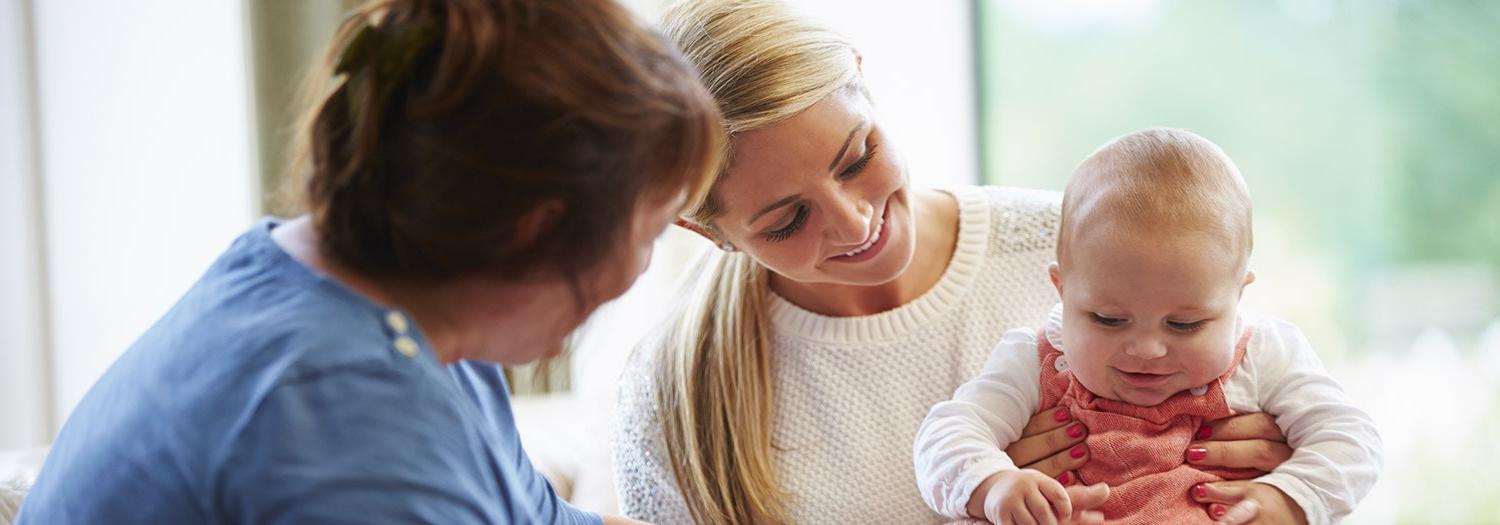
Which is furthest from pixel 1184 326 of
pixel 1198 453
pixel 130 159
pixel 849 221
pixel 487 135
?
pixel 130 159

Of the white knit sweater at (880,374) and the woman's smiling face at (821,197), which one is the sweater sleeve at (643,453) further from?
the woman's smiling face at (821,197)

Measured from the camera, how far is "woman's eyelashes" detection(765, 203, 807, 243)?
Answer: 179 centimetres

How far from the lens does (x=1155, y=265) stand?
147 cm

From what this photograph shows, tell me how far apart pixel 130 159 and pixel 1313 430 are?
314cm

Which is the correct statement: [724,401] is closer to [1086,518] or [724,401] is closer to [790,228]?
[790,228]

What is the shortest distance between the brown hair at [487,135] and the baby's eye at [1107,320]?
2.06 feet

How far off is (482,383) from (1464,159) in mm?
2871

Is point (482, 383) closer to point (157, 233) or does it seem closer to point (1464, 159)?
point (157, 233)

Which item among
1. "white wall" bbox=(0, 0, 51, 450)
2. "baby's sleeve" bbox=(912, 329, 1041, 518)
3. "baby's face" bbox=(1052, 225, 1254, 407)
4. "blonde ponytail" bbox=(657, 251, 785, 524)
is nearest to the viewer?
"baby's face" bbox=(1052, 225, 1254, 407)

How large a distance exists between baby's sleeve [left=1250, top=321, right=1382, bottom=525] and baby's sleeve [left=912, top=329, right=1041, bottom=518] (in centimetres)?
28

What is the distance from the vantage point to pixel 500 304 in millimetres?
1158

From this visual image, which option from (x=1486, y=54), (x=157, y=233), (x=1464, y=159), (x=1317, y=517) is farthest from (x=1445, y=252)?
(x=157, y=233)

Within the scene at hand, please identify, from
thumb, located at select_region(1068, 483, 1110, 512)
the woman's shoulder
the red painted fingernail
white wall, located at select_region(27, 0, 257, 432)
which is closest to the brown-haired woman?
thumb, located at select_region(1068, 483, 1110, 512)

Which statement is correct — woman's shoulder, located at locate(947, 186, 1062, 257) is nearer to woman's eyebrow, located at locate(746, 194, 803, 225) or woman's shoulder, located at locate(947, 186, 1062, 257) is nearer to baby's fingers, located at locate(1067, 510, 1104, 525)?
woman's eyebrow, located at locate(746, 194, 803, 225)
